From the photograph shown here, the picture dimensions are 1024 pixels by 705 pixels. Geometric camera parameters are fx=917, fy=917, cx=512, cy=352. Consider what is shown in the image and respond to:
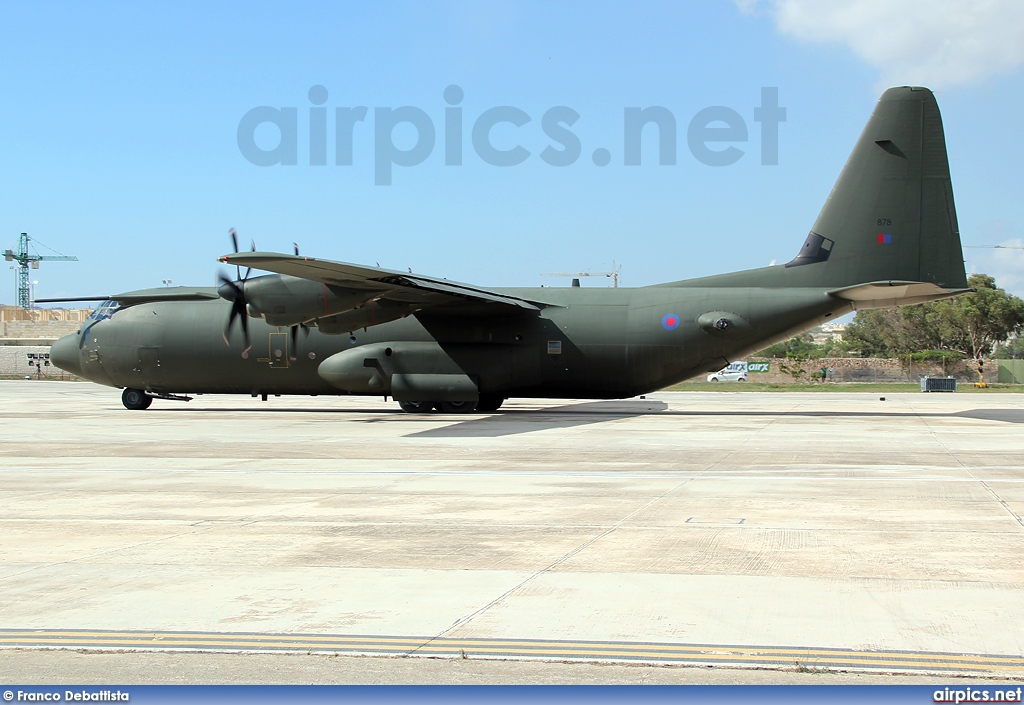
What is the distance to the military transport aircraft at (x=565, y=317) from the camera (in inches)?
1038

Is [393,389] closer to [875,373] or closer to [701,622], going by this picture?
[701,622]

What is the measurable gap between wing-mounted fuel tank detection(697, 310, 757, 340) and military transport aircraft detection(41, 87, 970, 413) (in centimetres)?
6

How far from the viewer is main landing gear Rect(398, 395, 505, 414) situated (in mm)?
29766

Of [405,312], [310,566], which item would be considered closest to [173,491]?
[310,566]

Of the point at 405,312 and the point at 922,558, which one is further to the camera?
the point at 405,312

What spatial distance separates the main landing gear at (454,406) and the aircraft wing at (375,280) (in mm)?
3533

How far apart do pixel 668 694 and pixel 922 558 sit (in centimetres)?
503

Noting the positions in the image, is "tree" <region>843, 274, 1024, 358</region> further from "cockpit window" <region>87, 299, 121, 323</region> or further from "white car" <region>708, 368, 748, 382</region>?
"cockpit window" <region>87, 299, 121, 323</region>

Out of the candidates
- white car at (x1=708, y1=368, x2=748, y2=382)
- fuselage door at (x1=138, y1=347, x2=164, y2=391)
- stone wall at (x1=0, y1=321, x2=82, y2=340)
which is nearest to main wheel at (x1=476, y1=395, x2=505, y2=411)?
fuselage door at (x1=138, y1=347, x2=164, y2=391)

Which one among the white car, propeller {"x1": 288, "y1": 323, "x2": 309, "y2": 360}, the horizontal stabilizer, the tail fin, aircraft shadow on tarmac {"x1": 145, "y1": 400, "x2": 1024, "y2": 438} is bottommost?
the white car

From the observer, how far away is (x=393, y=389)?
94.5ft

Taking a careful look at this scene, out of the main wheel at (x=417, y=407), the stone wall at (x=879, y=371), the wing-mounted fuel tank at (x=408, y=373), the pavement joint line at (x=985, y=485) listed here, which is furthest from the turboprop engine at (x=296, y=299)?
the stone wall at (x=879, y=371)

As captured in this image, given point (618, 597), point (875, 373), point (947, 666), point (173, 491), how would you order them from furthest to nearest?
point (875, 373) < point (173, 491) < point (618, 597) < point (947, 666)

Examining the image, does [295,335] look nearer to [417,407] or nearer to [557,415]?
[417,407]
